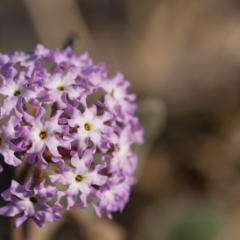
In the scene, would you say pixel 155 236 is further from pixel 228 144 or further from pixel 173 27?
pixel 173 27

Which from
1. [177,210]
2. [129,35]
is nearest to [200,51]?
[129,35]

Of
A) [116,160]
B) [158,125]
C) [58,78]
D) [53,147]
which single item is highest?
[158,125]

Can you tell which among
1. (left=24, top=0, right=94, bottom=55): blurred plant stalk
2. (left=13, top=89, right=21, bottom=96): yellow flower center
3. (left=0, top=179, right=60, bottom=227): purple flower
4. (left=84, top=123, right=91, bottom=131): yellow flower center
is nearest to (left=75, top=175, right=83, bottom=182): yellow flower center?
(left=0, top=179, right=60, bottom=227): purple flower

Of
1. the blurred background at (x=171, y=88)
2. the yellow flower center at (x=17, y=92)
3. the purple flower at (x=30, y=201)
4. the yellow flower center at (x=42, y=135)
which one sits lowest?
the purple flower at (x=30, y=201)

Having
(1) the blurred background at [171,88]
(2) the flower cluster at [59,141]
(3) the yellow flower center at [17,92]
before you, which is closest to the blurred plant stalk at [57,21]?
(1) the blurred background at [171,88]

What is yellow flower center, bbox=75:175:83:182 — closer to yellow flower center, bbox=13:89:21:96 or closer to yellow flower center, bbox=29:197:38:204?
yellow flower center, bbox=29:197:38:204

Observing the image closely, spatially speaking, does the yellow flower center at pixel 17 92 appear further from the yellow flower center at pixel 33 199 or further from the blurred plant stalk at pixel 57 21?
the blurred plant stalk at pixel 57 21

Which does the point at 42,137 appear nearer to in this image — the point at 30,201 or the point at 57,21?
the point at 30,201
